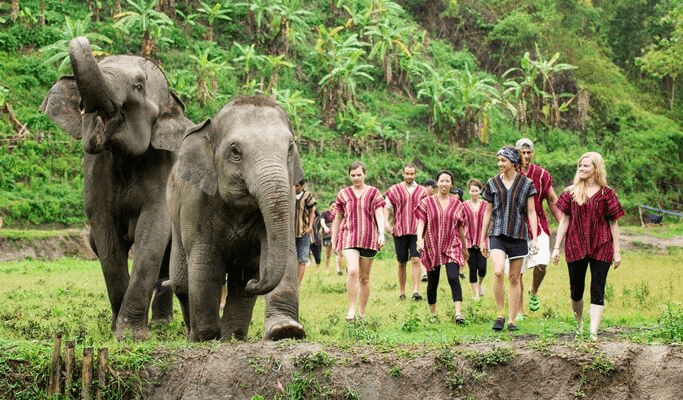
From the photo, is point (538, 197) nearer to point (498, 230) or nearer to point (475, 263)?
point (498, 230)

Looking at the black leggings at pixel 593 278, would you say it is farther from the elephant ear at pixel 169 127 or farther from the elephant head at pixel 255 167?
the elephant ear at pixel 169 127

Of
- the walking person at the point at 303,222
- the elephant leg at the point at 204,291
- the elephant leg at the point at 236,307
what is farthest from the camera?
the walking person at the point at 303,222

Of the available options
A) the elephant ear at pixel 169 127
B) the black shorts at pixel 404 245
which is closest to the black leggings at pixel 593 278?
the elephant ear at pixel 169 127

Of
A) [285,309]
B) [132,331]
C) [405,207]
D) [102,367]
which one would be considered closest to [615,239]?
[285,309]

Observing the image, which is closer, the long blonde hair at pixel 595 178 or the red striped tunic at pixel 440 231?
the long blonde hair at pixel 595 178

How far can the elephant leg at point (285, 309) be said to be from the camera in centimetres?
895

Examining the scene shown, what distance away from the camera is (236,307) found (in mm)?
9969

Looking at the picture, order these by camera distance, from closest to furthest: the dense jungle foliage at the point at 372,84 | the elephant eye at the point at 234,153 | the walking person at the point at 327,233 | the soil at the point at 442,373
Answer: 1. the soil at the point at 442,373
2. the elephant eye at the point at 234,153
3. the walking person at the point at 327,233
4. the dense jungle foliage at the point at 372,84

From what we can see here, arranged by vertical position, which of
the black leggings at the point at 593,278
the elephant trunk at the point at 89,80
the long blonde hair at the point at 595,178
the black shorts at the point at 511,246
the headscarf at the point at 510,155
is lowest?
the black leggings at the point at 593,278

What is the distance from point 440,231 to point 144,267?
3.80 metres

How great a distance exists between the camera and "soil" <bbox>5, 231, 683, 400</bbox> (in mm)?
8133

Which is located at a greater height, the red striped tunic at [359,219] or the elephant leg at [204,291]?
the red striped tunic at [359,219]

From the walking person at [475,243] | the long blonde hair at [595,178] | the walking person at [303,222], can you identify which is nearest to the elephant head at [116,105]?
the walking person at [303,222]

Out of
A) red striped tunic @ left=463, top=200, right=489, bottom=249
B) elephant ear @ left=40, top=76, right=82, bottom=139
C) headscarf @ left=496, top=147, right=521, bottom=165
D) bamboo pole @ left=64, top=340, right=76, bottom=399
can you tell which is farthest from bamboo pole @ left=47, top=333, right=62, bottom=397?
red striped tunic @ left=463, top=200, right=489, bottom=249
